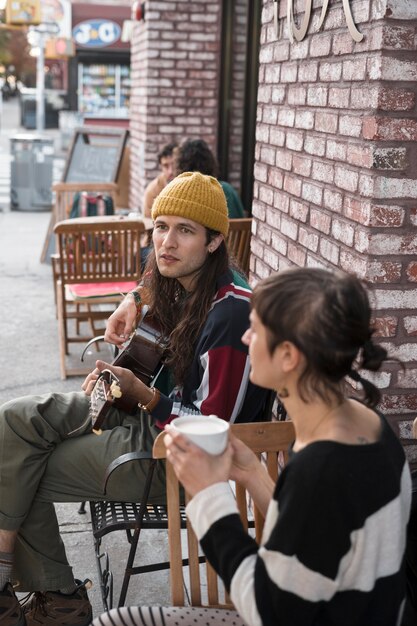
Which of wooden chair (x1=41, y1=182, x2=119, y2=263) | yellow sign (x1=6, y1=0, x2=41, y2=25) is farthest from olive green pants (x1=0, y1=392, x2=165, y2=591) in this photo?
yellow sign (x1=6, y1=0, x2=41, y2=25)

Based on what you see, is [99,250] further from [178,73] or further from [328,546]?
[328,546]

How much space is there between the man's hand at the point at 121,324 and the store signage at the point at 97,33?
21788 mm

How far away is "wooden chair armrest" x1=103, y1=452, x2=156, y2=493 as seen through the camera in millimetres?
2703

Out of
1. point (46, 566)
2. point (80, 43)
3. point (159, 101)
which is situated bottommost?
point (46, 566)

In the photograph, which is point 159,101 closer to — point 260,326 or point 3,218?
point 3,218

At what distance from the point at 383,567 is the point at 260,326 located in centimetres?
56

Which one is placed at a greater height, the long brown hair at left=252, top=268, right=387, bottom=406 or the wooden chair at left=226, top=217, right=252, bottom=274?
the long brown hair at left=252, top=268, right=387, bottom=406

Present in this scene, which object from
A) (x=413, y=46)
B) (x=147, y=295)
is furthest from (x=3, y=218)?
(x=413, y=46)

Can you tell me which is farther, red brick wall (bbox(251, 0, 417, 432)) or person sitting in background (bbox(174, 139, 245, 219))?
person sitting in background (bbox(174, 139, 245, 219))

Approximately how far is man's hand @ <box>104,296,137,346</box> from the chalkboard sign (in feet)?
21.7

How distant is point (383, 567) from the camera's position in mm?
1723

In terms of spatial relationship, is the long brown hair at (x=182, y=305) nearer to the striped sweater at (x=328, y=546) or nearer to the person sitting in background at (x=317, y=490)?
the person sitting in background at (x=317, y=490)

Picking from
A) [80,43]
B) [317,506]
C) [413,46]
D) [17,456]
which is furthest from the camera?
[80,43]

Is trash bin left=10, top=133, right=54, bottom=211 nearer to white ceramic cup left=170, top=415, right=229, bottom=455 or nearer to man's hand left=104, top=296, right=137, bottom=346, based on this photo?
man's hand left=104, top=296, right=137, bottom=346
